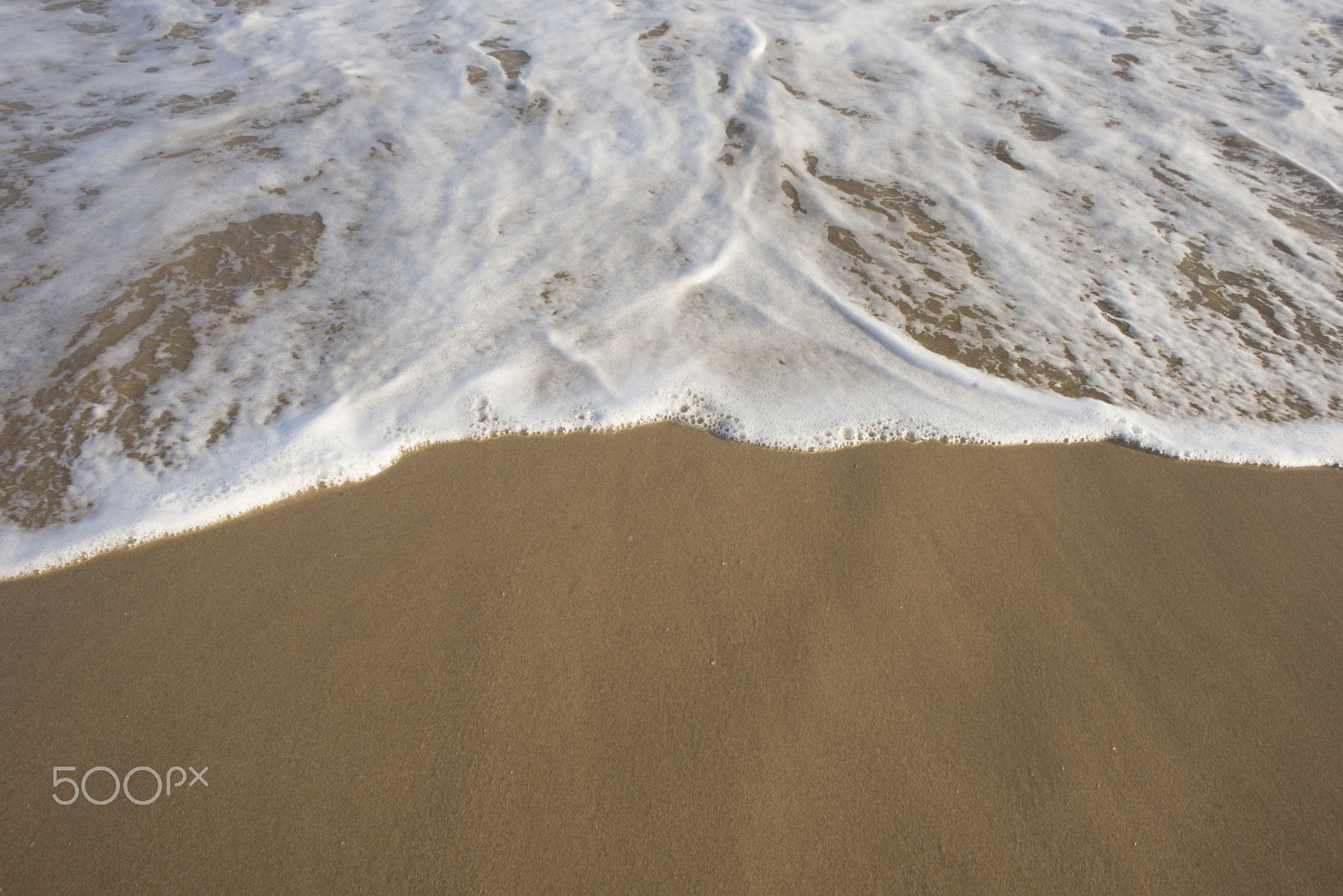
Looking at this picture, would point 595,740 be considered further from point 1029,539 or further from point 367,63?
point 367,63

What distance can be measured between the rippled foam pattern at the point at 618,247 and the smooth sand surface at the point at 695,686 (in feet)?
1.09

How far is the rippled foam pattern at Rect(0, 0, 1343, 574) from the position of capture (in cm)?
255

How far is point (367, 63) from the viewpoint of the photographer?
5.16 m

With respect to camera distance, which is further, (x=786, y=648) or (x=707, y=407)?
(x=707, y=407)

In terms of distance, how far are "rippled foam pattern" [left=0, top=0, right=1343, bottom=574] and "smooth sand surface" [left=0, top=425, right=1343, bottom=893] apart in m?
0.33

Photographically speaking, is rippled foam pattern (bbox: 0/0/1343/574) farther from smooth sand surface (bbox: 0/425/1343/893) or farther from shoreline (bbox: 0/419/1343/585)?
smooth sand surface (bbox: 0/425/1343/893)

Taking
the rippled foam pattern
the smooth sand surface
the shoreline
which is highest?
the rippled foam pattern

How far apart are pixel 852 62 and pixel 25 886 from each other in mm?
6599

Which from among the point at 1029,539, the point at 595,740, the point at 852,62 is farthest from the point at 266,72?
the point at 1029,539

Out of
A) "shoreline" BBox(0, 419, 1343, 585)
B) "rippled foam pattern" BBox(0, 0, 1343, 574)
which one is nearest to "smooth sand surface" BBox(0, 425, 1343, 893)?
"shoreline" BBox(0, 419, 1343, 585)

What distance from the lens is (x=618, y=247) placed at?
11.2 ft

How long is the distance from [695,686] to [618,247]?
2.40 meters

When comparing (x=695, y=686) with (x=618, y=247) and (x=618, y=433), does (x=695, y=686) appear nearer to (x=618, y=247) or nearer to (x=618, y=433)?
A: (x=618, y=433)

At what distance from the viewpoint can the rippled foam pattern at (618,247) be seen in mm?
2553
